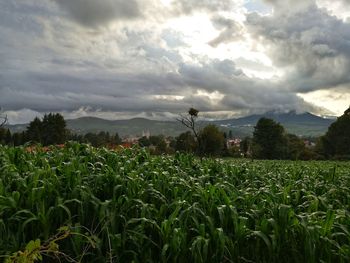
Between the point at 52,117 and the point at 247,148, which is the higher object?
the point at 52,117

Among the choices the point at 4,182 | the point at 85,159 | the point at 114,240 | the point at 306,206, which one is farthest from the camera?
the point at 85,159

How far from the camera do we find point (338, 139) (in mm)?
78438

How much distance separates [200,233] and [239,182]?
15.1ft

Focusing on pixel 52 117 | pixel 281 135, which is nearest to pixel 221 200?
pixel 52 117

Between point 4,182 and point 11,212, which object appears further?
point 4,182

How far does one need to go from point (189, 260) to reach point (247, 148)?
86.6m

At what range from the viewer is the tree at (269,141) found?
80.9 m

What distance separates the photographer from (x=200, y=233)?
16.7 feet

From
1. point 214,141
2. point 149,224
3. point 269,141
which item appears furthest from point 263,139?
point 149,224

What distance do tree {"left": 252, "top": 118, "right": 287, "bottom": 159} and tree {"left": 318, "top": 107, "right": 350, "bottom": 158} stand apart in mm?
7855

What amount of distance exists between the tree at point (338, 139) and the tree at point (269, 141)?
25.8 ft

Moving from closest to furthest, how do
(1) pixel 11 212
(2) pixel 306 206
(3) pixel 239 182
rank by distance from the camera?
(1) pixel 11 212 → (2) pixel 306 206 → (3) pixel 239 182

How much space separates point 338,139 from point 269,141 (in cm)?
1274

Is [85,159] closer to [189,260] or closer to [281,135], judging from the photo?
[189,260]
